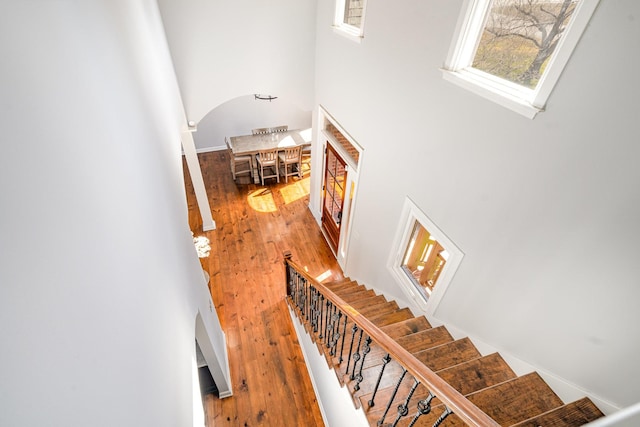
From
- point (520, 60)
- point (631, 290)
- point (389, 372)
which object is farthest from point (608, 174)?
point (389, 372)

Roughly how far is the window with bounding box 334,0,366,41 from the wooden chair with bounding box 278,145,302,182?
3206mm

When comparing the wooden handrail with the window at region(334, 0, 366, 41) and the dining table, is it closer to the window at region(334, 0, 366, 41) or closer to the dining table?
the window at region(334, 0, 366, 41)

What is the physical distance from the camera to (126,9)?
6.49 feet

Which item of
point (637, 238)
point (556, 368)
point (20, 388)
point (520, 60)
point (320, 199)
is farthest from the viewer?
point (320, 199)

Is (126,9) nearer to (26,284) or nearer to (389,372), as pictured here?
(26,284)

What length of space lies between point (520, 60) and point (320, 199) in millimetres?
4222

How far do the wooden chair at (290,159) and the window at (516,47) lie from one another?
16.1ft

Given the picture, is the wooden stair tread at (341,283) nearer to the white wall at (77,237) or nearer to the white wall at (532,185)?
the white wall at (532,185)

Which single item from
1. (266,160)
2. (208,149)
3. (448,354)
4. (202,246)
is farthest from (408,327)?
(208,149)

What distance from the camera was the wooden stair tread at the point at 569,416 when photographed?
1.81m

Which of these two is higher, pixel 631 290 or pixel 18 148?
pixel 18 148

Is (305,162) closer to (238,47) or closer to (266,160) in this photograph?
(266,160)

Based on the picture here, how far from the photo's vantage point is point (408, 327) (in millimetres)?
3141

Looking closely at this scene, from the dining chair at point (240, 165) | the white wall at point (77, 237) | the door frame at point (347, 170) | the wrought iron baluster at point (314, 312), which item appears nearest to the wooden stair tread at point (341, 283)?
the door frame at point (347, 170)
